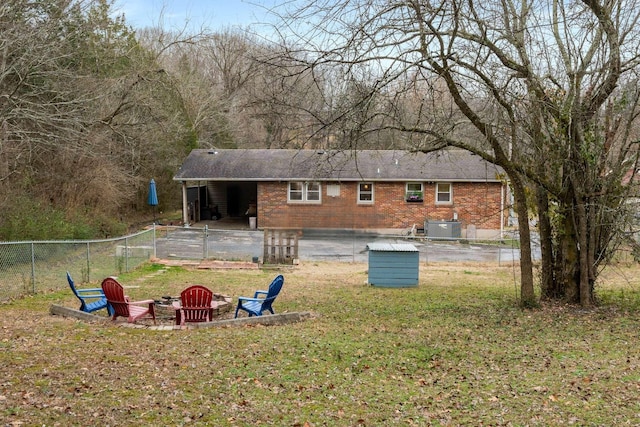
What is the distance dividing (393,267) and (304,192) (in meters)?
15.9

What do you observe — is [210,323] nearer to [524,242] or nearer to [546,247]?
[524,242]

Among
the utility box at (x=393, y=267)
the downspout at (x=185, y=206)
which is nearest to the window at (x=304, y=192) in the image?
the downspout at (x=185, y=206)

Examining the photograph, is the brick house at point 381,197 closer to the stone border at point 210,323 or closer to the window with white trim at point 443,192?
the window with white trim at point 443,192

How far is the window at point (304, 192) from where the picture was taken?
107 ft

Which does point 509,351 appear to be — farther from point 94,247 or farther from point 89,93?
point 89,93

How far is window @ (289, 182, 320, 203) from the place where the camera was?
107 feet

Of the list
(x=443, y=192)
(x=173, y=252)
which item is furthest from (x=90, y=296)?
(x=443, y=192)

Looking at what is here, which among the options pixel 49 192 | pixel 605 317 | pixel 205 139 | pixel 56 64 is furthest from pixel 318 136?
pixel 205 139

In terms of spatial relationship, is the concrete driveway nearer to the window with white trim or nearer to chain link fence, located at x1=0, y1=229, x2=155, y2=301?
the window with white trim

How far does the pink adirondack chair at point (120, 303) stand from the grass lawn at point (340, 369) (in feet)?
1.25

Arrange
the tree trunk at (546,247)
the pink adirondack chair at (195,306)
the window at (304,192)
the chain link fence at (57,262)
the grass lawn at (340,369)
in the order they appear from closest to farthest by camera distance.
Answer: the grass lawn at (340,369) < the pink adirondack chair at (195,306) < the tree trunk at (546,247) < the chain link fence at (57,262) < the window at (304,192)

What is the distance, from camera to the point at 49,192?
23.6 m

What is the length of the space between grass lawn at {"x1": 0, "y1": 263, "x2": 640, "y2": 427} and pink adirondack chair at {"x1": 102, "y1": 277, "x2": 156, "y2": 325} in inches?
15.0

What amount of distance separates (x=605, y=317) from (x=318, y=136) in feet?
19.7
